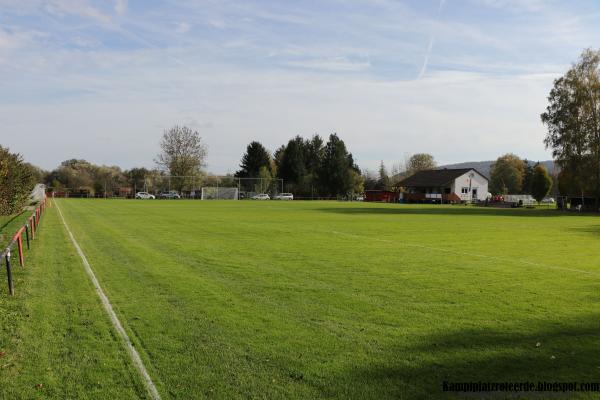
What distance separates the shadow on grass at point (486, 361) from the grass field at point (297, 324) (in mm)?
24

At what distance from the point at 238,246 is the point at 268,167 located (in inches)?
3574

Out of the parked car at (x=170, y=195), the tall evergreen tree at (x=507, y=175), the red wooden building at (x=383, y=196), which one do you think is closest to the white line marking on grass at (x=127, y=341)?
the parked car at (x=170, y=195)

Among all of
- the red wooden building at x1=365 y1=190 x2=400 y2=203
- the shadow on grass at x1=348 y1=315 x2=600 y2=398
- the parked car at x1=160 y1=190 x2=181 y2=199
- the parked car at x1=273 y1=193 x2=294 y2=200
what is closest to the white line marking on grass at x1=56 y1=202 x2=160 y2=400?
the shadow on grass at x1=348 y1=315 x2=600 y2=398

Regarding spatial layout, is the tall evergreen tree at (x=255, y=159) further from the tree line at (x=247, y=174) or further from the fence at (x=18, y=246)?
the fence at (x=18, y=246)

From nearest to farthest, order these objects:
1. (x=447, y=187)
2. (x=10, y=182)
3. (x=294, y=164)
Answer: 1. (x=10, y=182)
2. (x=447, y=187)
3. (x=294, y=164)

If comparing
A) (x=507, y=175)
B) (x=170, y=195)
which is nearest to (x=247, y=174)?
(x=170, y=195)

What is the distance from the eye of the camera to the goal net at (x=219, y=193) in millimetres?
89750

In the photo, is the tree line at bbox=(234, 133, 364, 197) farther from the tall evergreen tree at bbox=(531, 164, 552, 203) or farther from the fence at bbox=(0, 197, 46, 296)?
the fence at bbox=(0, 197, 46, 296)

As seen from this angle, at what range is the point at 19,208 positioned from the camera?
33.8 m

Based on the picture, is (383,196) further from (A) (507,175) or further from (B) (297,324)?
(B) (297,324)

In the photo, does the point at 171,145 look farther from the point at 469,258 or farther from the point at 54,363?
the point at 54,363

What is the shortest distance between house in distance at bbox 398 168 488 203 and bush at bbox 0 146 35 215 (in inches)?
2563

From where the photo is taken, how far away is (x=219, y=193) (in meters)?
91.0

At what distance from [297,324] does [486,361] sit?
2727 mm
